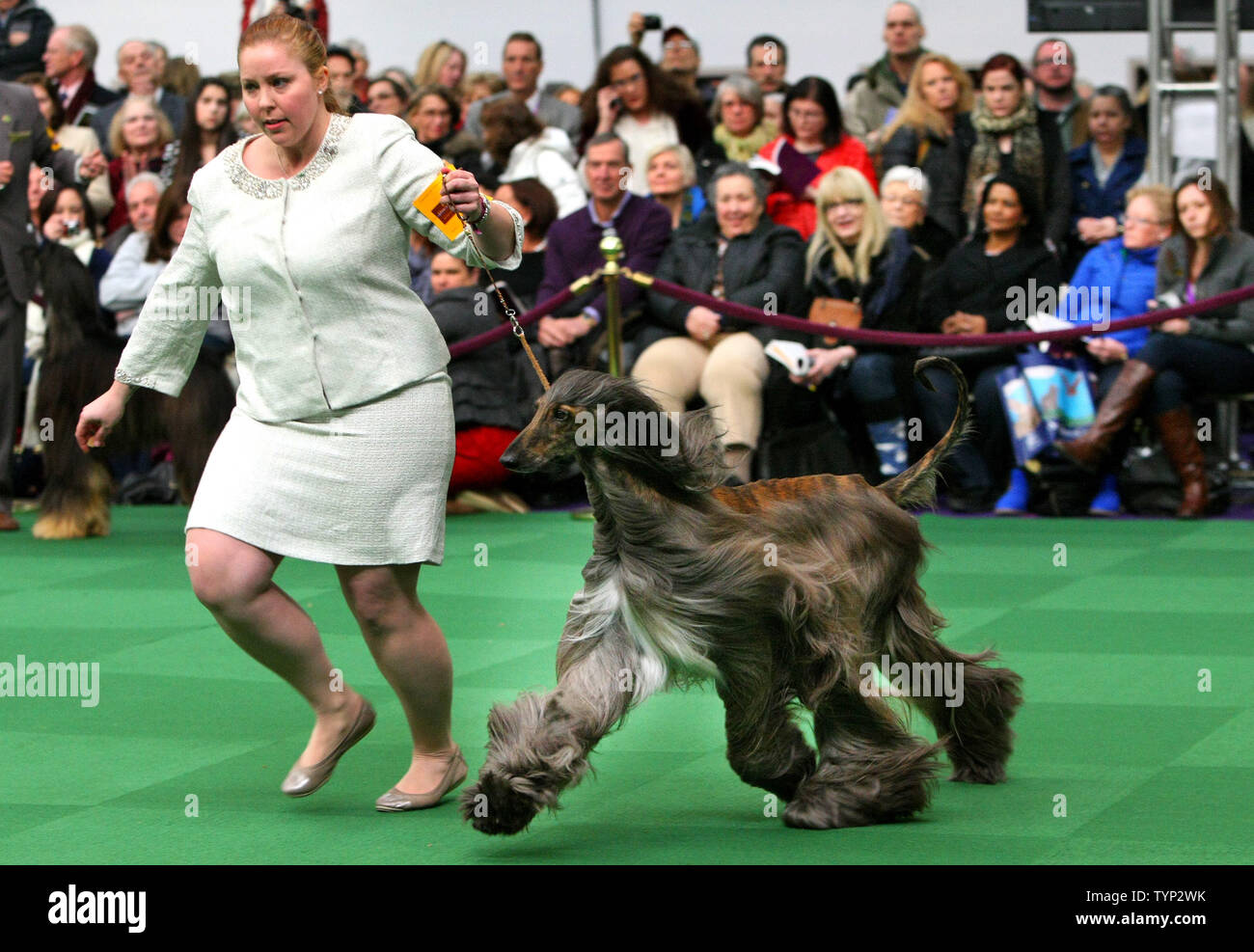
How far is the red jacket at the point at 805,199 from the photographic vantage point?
31.0ft

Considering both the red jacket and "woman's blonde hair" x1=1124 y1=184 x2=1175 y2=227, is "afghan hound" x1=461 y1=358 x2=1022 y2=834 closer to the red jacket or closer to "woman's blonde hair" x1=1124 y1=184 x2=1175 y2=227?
"woman's blonde hair" x1=1124 y1=184 x2=1175 y2=227

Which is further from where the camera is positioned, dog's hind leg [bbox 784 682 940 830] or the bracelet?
dog's hind leg [bbox 784 682 940 830]

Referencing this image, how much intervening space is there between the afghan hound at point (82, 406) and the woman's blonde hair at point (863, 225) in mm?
2828

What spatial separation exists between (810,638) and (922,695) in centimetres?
52

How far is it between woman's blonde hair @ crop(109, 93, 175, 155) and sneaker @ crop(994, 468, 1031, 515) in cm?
509

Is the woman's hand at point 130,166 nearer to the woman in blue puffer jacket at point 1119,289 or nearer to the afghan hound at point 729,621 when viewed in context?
the woman in blue puffer jacket at point 1119,289

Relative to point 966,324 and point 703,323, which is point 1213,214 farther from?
point 703,323

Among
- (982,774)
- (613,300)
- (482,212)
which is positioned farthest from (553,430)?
(613,300)

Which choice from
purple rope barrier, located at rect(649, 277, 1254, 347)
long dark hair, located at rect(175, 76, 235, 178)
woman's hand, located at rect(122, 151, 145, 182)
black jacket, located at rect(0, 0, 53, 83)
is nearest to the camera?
purple rope barrier, located at rect(649, 277, 1254, 347)

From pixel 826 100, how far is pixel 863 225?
1187 mm

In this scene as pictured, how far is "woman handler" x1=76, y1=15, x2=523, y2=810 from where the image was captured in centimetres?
370

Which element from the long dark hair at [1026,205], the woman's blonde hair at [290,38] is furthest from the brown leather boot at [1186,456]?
the woman's blonde hair at [290,38]

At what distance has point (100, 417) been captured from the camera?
12.8ft

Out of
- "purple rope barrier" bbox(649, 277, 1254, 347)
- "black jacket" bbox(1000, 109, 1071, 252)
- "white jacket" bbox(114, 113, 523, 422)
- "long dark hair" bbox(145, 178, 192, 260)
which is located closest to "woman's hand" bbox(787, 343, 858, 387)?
"purple rope barrier" bbox(649, 277, 1254, 347)
